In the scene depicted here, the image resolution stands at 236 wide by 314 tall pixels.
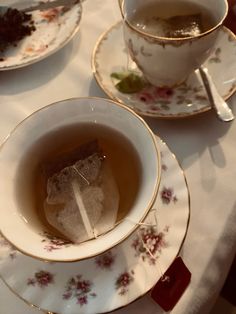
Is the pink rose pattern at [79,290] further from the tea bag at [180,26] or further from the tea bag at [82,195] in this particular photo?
the tea bag at [180,26]

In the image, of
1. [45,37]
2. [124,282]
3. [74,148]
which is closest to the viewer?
[124,282]

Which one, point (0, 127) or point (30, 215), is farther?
point (0, 127)

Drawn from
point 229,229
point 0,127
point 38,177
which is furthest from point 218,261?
point 0,127

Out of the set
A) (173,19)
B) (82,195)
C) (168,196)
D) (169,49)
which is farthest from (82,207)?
(173,19)

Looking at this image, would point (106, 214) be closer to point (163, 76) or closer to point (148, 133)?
point (148, 133)

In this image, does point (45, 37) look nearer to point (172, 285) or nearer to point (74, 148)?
point (74, 148)

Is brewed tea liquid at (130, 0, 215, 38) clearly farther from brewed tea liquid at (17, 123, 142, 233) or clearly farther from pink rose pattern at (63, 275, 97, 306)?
pink rose pattern at (63, 275, 97, 306)

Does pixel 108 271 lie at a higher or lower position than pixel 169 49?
lower

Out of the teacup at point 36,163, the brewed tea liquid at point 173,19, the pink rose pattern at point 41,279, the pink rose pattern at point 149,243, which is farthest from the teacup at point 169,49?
the pink rose pattern at point 41,279
